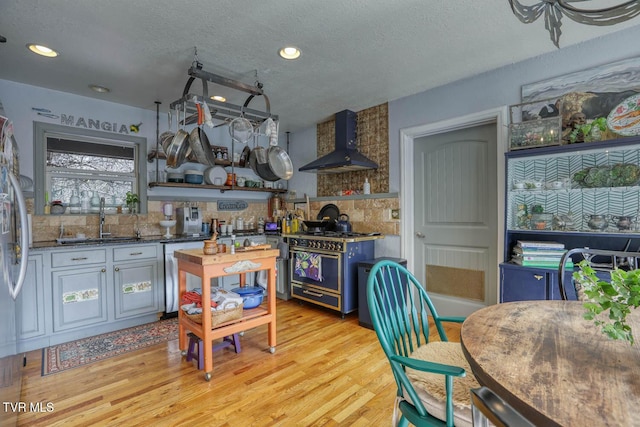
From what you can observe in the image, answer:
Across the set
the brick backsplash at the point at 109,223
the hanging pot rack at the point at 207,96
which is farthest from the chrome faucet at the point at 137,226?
the hanging pot rack at the point at 207,96

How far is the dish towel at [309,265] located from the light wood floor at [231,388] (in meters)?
0.89

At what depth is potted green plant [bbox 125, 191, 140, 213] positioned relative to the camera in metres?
3.73

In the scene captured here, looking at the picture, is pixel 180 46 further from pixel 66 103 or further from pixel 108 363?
pixel 108 363

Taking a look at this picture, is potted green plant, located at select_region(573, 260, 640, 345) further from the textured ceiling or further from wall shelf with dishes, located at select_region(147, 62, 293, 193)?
wall shelf with dishes, located at select_region(147, 62, 293, 193)

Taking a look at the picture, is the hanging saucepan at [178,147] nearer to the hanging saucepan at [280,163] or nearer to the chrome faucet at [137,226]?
the hanging saucepan at [280,163]

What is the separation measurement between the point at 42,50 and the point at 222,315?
251 centimetres

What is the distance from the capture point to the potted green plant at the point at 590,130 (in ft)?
7.14

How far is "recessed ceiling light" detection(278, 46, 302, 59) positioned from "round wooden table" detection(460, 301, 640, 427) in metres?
2.27

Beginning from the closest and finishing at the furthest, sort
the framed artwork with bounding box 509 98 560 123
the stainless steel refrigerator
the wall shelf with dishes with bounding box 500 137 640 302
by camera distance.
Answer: the stainless steel refrigerator < the wall shelf with dishes with bounding box 500 137 640 302 < the framed artwork with bounding box 509 98 560 123

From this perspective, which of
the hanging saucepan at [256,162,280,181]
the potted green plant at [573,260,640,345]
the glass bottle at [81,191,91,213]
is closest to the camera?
the potted green plant at [573,260,640,345]

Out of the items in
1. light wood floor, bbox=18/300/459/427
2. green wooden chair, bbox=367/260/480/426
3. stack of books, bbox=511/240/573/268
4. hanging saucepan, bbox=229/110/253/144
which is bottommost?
light wood floor, bbox=18/300/459/427

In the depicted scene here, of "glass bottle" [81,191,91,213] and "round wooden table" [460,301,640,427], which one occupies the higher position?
"glass bottle" [81,191,91,213]

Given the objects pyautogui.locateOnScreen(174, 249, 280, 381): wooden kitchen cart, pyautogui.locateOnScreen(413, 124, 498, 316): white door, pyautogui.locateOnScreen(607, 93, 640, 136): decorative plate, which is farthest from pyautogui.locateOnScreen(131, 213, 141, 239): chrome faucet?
pyautogui.locateOnScreen(607, 93, 640, 136): decorative plate

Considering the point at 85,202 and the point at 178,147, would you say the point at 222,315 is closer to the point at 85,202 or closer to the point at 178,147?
the point at 178,147
